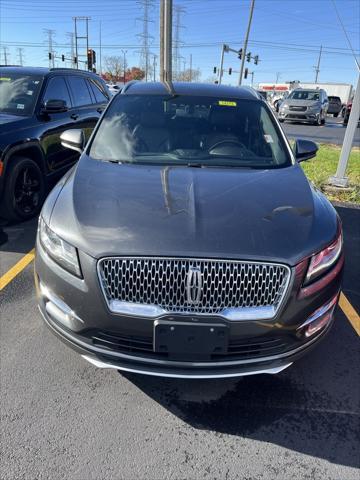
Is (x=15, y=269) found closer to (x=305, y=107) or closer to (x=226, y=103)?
(x=226, y=103)

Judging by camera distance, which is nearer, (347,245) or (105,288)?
(105,288)

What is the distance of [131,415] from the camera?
2.36m

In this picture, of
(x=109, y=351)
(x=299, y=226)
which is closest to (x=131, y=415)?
(x=109, y=351)

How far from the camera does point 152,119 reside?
3605 millimetres

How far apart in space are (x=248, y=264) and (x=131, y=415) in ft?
3.79

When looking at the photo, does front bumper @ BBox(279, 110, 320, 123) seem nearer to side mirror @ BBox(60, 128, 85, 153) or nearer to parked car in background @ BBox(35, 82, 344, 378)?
side mirror @ BBox(60, 128, 85, 153)

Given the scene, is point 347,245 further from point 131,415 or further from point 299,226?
point 131,415

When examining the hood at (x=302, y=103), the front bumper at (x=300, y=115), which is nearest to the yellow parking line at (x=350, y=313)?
the front bumper at (x=300, y=115)

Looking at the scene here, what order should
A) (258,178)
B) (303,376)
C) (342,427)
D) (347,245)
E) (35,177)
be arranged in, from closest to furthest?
(342,427) → (303,376) → (258,178) → (347,245) → (35,177)

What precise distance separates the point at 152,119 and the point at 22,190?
7.86 feet

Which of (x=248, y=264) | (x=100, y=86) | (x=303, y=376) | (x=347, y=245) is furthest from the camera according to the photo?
(x=100, y=86)

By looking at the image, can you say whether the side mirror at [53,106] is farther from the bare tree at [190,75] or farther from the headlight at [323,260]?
the bare tree at [190,75]

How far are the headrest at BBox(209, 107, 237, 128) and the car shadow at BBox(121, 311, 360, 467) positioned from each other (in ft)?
7.02

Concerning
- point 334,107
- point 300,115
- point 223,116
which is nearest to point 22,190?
point 223,116
